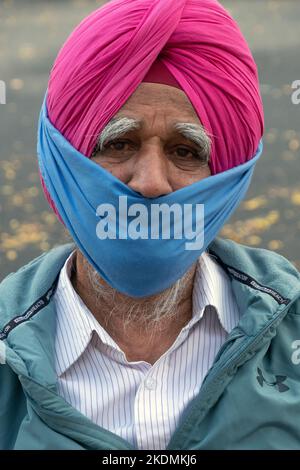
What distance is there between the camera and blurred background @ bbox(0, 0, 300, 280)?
5555mm

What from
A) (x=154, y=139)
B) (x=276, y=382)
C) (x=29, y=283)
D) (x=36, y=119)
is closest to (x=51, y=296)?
(x=29, y=283)

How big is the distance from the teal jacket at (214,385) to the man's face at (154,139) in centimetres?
46

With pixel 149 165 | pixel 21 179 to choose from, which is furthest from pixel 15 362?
pixel 21 179

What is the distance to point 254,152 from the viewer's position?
109 inches

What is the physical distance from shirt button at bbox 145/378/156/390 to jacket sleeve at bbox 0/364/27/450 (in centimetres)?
37

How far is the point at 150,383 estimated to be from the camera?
8.54ft

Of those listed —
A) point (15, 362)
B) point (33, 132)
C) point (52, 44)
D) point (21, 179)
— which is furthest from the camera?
point (52, 44)

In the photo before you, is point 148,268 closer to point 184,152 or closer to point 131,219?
point 131,219

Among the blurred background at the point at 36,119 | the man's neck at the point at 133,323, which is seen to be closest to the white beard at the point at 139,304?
the man's neck at the point at 133,323

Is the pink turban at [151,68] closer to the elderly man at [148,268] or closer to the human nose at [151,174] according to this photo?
the elderly man at [148,268]

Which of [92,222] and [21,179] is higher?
[92,222]

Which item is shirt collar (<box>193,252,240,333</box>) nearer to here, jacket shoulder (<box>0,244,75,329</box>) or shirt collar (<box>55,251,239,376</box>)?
shirt collar (<box>55,251,239,376</box>)

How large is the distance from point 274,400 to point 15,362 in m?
0.75

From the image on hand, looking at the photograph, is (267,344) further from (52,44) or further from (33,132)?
(52,44)
